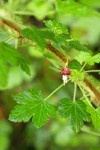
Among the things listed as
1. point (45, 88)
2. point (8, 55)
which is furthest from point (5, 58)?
point (45, 88)

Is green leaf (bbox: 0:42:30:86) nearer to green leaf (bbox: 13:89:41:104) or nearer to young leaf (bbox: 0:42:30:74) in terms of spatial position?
young leaf (bbox: 0:42:30:74)

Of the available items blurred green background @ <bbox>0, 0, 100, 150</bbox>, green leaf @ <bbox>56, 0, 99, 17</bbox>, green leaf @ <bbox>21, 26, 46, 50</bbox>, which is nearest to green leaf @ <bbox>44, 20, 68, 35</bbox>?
green leaf @ <bbox>56, 0, 99, 17</bbox>

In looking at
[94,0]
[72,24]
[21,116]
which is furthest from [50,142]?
[21,116]

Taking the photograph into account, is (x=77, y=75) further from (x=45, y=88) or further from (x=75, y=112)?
(x=45, y=88)

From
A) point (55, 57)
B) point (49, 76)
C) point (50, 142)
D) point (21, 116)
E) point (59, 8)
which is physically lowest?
point (21, 116)

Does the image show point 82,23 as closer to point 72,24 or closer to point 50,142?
point 72,24

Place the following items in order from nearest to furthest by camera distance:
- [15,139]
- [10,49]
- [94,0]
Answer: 1. [10,49]
2. [94,0]
3. [15,139]
